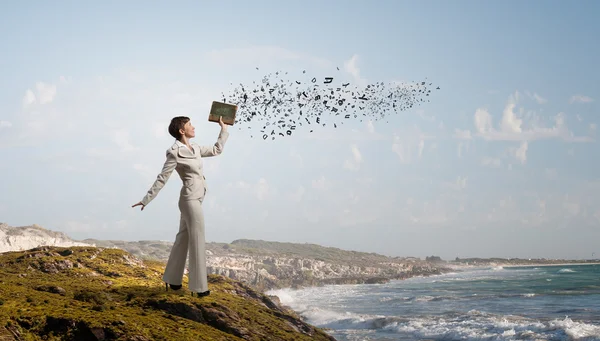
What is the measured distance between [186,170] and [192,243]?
1612 mm

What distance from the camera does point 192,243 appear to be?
1222cm

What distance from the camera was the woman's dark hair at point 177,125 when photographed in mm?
Answer: 12102

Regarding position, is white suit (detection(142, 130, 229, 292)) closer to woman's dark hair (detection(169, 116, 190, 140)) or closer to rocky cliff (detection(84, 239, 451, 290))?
woman's dark hair (detection(169, 116, 190, 140))

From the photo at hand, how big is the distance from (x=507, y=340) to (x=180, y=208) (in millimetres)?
26393

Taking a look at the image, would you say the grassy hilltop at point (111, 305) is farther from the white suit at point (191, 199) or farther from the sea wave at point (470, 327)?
the sea wave at point (470, 327)

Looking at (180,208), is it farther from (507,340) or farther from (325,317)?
(325,317)

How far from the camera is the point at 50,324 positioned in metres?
10.3

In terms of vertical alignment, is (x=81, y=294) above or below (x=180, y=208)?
below

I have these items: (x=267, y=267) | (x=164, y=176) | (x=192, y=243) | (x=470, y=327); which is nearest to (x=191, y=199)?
(x=164, y=176)

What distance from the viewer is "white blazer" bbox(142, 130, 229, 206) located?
38.6ft

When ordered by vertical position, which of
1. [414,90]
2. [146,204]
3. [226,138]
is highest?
[414,90]

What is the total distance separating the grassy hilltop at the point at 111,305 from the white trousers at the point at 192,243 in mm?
691

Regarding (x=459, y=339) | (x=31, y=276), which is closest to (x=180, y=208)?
(x=31, y=276)

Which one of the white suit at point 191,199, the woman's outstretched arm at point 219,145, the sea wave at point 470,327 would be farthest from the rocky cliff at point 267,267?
Result: the woman's outstretched arm at point 219,145
